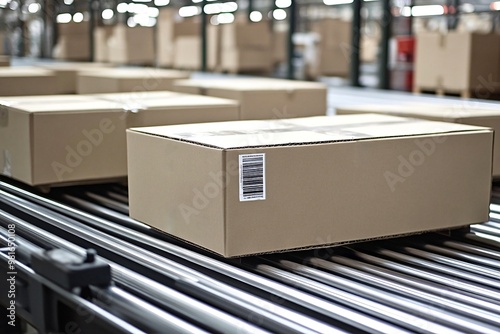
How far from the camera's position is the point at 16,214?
2082 millimetres

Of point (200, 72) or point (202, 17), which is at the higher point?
point (202, 17)

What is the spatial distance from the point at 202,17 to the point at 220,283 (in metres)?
8.20

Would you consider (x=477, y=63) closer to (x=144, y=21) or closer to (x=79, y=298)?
(x=79, y=298)

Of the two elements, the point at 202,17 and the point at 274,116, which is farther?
the point at 202,17

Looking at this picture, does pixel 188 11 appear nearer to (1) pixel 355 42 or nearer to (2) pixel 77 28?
(2) pixel 77 28

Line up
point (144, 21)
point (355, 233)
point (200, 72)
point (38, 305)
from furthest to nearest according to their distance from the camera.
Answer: point (144, 21) < point (200, 72) < point (355, 233) < point (38, 305)

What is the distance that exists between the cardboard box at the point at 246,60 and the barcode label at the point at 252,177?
722 cm

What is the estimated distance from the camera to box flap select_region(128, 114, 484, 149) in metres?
1.68

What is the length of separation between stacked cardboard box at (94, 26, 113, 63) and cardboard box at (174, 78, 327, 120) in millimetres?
8219

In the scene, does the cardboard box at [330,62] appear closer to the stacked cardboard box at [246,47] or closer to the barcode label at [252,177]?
the stacked cardboard box at [246,47]

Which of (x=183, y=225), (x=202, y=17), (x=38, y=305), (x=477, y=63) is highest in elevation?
(x=202, y=17)

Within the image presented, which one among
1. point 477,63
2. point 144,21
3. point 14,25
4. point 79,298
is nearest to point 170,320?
point 79,298

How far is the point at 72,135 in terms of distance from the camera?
229 centimetres

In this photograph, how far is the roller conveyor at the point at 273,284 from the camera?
1290 mm
